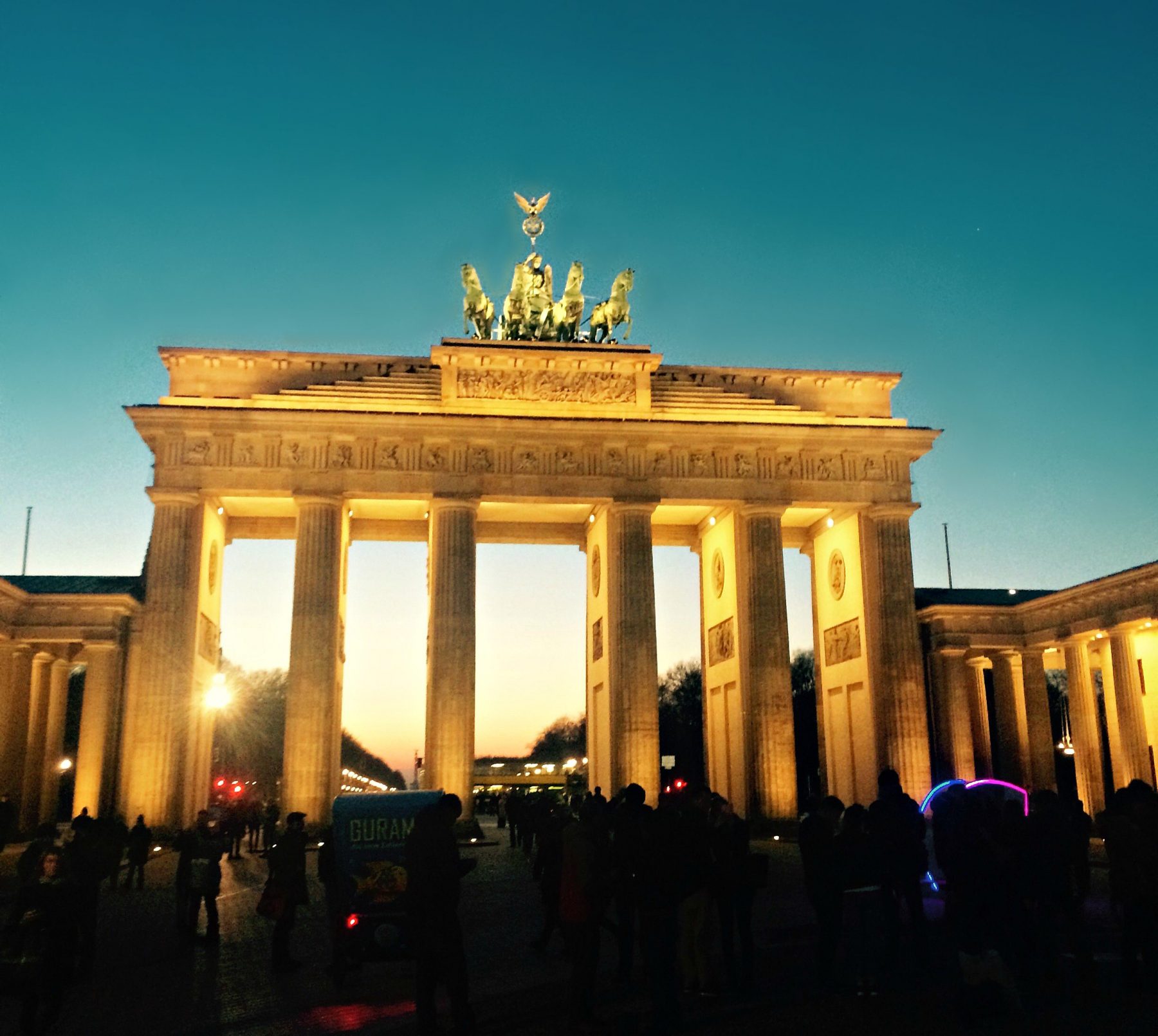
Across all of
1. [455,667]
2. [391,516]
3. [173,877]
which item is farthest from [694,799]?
[391,516]

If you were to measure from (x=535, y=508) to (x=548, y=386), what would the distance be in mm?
5305

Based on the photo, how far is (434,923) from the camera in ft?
33.8

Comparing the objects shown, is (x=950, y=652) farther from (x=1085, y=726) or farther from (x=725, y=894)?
(x=725, y=894)

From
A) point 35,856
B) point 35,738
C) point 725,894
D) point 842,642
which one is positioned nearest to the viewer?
point 35,856

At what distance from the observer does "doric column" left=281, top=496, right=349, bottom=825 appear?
135ft

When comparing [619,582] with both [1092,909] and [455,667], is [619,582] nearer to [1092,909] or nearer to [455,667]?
[455,667]

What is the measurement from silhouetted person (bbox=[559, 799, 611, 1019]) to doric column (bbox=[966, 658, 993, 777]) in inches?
1597

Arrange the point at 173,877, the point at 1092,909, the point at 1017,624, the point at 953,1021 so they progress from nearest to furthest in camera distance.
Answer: the point at 953,1021 → the point at 1092,909 → the point at 173,877 → the point at 1017,624

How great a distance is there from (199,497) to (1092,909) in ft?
110

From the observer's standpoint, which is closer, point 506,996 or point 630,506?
point 506,996

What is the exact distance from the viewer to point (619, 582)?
44.2m

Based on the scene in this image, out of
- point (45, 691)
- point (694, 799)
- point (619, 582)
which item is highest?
point (619, 582)

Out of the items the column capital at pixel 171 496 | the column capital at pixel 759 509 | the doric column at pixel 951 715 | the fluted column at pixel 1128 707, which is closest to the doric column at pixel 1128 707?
the fluted column at pixel 1128 707

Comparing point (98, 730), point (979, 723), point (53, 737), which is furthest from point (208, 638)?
point (979, 723)
